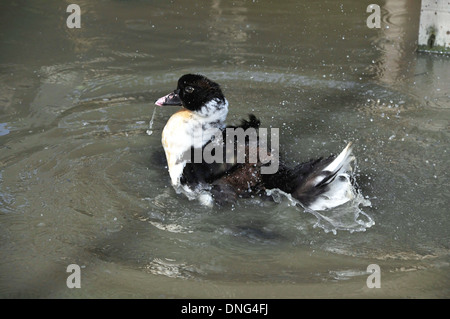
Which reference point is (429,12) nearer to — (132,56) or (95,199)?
(132,56)

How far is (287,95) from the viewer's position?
608 centimetres

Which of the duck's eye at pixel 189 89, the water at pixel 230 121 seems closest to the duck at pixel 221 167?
the duck's eye at pixel 189 89

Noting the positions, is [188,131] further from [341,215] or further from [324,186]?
[341,215]

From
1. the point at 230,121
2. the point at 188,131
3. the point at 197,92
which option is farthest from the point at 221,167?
the point at 230,121

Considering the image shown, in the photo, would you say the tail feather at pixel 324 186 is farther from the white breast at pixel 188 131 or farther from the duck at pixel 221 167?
the white breast at pixel 188 131

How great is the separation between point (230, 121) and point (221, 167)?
1.30 m

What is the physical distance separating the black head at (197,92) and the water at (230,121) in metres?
0.68

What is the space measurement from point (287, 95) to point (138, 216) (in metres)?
2.57

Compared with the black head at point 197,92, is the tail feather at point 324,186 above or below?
below

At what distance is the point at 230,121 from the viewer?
5.41m

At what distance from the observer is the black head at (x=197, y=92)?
423cm

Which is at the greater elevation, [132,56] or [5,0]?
[5,0]

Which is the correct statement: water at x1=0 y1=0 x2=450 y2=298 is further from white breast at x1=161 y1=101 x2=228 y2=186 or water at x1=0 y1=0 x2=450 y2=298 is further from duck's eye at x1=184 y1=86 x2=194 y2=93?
duck's eye at x1=184 y1=86 x2=194 y2=93
